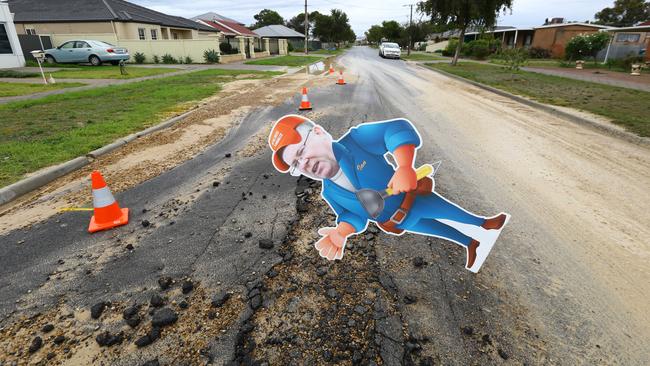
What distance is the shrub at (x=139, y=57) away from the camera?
75.9 ft

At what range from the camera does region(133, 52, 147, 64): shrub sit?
911 inches

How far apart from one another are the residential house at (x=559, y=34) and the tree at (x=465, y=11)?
1567 centimetres

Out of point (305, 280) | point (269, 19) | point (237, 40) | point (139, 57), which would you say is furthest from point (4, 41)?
point (269, 19)

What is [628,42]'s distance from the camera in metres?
26.3

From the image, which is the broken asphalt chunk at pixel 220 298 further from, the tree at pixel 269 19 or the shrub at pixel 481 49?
the tree at pixel 269 19

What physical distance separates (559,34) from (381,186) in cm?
4183

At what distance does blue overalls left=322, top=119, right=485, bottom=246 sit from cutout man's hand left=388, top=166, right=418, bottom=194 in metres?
0.12

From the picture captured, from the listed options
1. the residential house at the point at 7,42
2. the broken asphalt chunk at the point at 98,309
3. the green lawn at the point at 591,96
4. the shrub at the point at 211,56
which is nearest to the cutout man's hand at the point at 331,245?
the broken asphalt chunk at the point at 98,309

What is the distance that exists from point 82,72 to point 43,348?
19.0 meters

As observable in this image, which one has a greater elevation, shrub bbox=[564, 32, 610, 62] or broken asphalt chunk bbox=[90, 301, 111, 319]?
shrub bbox=[564, 32, 610, 62]

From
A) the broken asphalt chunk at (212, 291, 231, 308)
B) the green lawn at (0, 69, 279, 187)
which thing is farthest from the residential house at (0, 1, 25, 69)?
the broken asphalt chunk at (212, 291, 231, 308)

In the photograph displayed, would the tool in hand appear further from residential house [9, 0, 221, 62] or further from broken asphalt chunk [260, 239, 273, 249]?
residential house [9, 0, 221, 62]

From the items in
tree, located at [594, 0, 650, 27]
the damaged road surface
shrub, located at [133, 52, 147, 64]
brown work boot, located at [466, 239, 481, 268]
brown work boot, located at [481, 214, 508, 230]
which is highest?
tree, located at [594, 0, 650, 27]

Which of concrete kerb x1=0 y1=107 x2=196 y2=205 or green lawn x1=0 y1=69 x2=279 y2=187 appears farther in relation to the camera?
green lawn x1=0 y1=69 x2=279 y2=187
